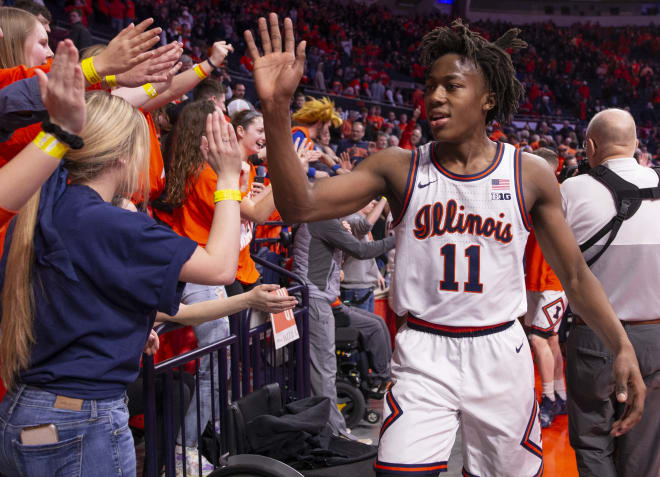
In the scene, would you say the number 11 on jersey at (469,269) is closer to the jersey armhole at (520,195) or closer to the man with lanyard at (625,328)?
the jersey armhole at (520,195)

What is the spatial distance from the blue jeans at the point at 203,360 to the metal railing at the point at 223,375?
39mm

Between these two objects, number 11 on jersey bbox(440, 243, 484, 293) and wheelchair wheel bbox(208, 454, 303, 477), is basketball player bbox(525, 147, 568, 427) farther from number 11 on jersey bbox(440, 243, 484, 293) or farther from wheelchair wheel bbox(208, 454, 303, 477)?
wheelchair wheel bbox(208, 454, 303, 477)

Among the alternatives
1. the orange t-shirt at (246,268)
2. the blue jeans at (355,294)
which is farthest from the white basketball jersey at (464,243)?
the blue jeans at (355,294)

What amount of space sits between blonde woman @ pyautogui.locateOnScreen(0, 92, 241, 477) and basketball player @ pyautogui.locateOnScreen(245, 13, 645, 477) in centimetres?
46

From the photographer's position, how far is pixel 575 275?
229cm

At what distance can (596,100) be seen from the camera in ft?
84.7

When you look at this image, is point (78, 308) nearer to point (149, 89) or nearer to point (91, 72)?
point (91, 72)

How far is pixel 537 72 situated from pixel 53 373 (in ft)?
92.3

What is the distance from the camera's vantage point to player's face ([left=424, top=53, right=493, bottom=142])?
2.18 metres

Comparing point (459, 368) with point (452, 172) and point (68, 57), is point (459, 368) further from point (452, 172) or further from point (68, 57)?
point (68, 57)

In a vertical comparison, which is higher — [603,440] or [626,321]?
[626,321]

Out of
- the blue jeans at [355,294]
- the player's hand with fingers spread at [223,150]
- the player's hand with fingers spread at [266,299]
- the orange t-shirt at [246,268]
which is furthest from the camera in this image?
the blue jeans at [355,294]

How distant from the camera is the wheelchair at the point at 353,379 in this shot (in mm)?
4586

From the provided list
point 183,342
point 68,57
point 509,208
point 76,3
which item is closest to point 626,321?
point 509,208
